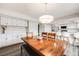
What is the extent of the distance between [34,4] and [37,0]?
8 centimetres

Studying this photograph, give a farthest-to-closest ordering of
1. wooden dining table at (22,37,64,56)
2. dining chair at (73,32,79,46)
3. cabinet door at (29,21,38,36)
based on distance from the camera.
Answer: cabinet door at (29,21,38,36), dining chair at (73,32,79,46), wooden dining table at (22,37,64,56)

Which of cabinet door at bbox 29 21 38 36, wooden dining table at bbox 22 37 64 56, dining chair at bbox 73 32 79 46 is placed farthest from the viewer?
cabinet door at bbox 29 21 38 36

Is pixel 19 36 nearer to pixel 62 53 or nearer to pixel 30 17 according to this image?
pixel 30 17

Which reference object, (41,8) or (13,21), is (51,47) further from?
(13,21)

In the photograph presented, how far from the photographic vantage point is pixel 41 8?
1229mm

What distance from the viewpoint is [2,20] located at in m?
1.36

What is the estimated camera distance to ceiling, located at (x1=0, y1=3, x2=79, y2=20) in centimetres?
114

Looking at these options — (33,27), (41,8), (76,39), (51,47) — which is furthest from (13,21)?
(76,39)

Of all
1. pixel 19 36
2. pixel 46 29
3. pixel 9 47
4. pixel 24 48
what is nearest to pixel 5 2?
pixel 19 36

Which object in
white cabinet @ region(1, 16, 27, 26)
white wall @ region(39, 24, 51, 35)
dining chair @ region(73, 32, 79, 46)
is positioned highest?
white cabinet @ region(1, 16, 27, 26)

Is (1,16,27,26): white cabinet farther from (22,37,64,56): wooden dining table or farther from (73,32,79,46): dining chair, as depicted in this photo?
(73,32,79,46): dining chair

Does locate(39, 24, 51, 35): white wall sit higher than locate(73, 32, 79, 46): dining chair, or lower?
higher

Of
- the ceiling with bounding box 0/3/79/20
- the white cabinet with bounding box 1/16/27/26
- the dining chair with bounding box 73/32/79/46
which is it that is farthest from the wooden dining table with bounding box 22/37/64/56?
the ceiling with bounding box 0/3/79/20

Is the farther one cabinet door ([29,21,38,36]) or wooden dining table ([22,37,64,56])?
cabinet door ([29,21,38,36])
